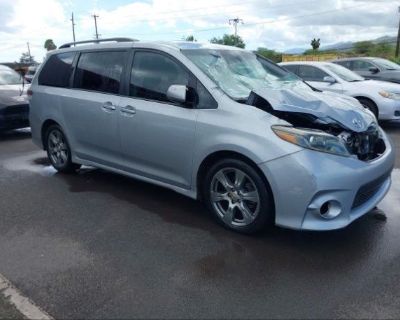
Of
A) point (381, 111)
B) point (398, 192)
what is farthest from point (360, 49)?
point (398, 192)

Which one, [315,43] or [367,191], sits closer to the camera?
[367,191]

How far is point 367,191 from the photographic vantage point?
12.1 feet

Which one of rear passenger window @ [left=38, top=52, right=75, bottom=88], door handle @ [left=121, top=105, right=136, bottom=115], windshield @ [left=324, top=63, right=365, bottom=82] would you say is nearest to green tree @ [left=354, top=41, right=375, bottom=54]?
windshield @ [left=324, top=63, right=365, bottom=82]

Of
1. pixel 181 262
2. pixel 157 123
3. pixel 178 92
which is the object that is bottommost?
pixel 181 262

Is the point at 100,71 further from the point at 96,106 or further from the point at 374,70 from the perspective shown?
the point at 374,70

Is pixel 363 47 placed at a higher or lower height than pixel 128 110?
lower

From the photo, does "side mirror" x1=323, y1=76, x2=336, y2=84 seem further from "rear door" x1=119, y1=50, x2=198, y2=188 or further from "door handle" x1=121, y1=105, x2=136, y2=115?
"door handle" x1=121, y1=105, x2=136, y2=115

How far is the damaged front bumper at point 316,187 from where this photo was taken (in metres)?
3.38

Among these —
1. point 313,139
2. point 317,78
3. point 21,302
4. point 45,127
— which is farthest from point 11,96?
point 313,139

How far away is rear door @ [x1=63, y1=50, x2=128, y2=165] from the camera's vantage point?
484cm

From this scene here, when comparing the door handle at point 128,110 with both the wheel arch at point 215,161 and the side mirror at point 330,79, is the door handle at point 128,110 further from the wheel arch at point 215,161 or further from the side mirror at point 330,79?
the side mirror at point 330,79

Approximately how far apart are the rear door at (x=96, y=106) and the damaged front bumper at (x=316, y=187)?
2093mm

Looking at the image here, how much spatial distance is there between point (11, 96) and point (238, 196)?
707 centimetres

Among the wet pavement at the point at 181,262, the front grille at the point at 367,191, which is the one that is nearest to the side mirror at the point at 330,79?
the wet pavement at the point at 181,262
